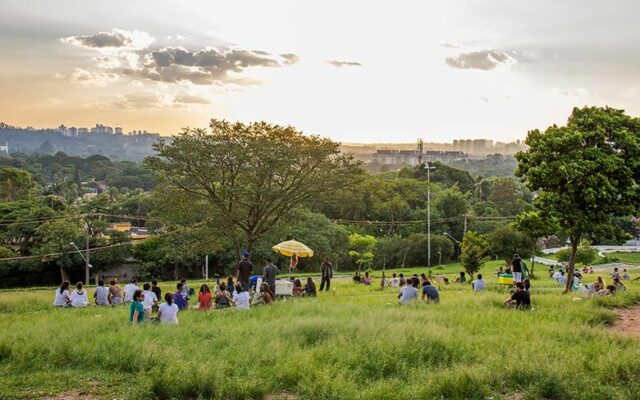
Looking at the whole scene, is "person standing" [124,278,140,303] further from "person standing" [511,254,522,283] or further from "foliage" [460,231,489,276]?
"foliage" [460,231,489,276]

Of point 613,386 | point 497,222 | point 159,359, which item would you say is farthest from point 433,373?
point 497,222

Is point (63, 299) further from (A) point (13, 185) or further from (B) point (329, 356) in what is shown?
(A) point (13, 185)

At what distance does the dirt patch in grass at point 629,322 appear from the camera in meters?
16.2

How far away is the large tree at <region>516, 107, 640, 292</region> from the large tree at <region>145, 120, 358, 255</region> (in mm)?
11701

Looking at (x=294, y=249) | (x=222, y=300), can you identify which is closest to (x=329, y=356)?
(x=222, y=300)

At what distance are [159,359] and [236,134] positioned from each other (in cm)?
2017

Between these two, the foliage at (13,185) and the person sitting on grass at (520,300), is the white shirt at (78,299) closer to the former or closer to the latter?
the person sitting on grass at (520,300)

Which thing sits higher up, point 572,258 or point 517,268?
point 572,258

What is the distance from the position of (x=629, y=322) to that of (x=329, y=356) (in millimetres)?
10139

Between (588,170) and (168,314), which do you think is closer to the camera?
(168,314)

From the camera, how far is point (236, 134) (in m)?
31.0

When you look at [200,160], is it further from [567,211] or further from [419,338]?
[419,338]

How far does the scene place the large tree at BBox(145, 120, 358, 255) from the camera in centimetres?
3042

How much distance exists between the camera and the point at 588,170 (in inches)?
859
